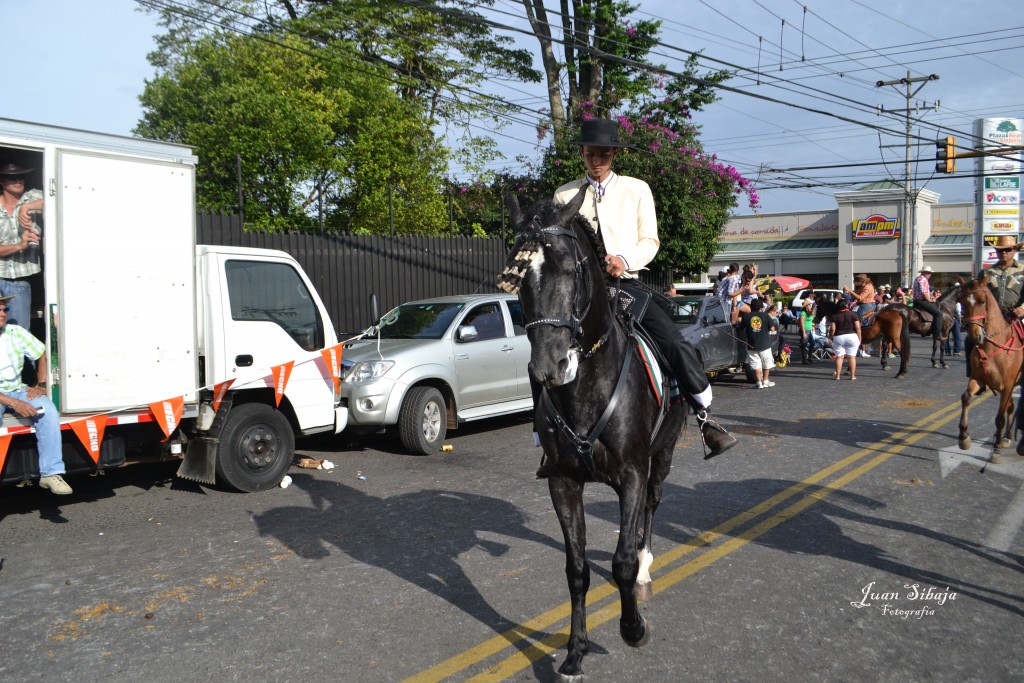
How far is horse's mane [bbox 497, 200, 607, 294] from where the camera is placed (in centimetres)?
364

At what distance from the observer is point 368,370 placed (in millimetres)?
9875

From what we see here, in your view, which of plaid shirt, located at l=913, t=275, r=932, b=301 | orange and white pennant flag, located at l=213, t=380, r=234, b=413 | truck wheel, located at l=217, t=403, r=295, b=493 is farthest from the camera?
plaid shirt, located at l=913, t=275, r=932, b=301

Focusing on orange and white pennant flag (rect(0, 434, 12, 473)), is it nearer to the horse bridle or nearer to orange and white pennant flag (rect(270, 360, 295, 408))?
orange and white pennant flag (rect(270, 360, 295, 408))

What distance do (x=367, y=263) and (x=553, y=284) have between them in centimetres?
1217

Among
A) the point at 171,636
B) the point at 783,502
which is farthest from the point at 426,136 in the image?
the point at 171,636

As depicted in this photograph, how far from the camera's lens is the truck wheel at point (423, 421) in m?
9.86

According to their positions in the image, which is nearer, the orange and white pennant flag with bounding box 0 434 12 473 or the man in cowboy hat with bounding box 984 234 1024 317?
the orange and white pennant flag with bounding box 0 434 12 473

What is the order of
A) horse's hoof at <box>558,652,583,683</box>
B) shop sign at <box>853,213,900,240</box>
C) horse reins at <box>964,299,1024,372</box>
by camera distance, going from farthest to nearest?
shop sign at <box>853,213,900,240</box> < horse reins at <box>964,299,1024,372</box> < horse's hoof at <box>558,652,583,683</box>

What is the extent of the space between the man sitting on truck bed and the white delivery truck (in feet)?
0.53

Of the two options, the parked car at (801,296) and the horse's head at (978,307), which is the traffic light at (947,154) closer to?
the parked car at (801,296)

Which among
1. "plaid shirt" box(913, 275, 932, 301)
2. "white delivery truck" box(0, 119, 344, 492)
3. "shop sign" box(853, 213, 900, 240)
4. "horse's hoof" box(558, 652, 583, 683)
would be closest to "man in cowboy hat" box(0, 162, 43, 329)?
"white delivery truck" box(0, 119, 344, 492)

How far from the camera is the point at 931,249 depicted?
54.9 metres

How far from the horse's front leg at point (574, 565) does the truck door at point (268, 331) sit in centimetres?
458

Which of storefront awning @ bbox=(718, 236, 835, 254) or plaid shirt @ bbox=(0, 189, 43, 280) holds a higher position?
storefront awning @ bbox=(718, 236, 835, 254)
